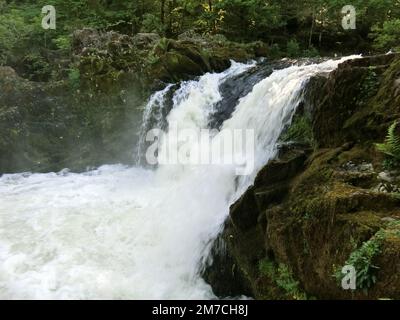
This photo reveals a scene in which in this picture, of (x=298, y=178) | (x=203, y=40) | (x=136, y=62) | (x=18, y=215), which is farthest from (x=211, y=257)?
(x=203, y=40)

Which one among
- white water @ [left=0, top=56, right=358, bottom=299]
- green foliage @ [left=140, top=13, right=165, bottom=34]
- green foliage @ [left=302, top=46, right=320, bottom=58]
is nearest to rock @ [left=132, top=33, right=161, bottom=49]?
green foliage @ [left=140, top=13, right=165, bottom=34]

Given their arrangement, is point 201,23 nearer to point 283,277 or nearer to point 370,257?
point 283,277

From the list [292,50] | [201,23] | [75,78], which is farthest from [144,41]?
[292,50]

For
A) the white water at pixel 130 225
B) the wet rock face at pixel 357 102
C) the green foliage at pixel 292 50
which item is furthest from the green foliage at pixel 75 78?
the wet rock face at pixel 357 102

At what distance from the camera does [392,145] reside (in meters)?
4.30

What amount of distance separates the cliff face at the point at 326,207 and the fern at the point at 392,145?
0.71 ft

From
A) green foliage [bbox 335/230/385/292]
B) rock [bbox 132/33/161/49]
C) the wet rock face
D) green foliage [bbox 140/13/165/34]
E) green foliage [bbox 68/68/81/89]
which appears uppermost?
green foliage [bbox 140/13/165/34]

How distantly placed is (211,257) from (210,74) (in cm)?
643

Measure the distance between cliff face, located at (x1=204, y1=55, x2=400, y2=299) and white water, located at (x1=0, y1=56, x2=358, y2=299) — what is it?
632 mm

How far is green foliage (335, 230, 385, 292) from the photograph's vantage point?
354cm

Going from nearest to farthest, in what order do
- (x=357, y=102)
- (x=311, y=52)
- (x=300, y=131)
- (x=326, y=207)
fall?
1. (x=326, y=207)
2. (x=357, y=102)
3. (x=300, y=131)
4. (x=311, y=52)

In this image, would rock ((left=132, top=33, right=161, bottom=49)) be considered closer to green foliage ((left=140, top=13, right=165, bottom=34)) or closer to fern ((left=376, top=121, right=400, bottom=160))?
green foliage ((left=140, top=13, right=165, bottom=34))

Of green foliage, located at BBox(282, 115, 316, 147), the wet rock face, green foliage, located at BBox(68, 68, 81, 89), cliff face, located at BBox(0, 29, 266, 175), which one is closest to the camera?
the wet rock face

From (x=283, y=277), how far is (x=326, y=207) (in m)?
0.97
